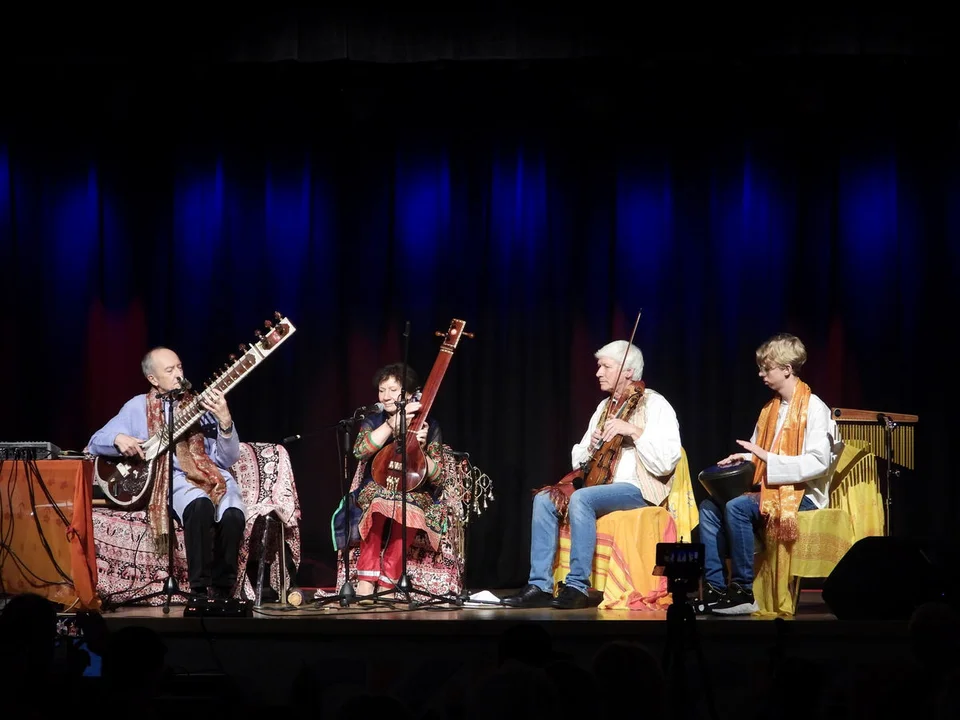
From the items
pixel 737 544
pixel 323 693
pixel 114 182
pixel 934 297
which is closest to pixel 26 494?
pixel 323 693

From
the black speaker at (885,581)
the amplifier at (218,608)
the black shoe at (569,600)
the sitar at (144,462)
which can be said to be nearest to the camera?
the black speaker at (885,581)

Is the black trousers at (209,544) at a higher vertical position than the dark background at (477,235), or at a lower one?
lower

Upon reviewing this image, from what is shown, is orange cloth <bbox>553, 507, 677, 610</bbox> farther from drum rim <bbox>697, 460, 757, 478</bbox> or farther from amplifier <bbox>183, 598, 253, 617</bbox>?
amplifier <bbox>183, 598, 253, 617</bbox>

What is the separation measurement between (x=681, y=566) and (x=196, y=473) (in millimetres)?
2725

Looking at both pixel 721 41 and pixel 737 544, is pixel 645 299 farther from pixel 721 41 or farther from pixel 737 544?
pixel 737 544

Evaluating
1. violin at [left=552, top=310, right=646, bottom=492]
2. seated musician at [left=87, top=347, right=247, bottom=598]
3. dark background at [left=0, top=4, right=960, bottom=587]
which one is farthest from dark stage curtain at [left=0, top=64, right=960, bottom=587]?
seated musician at [left=87, top=347, right=247, bottom=598]

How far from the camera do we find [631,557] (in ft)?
17.8

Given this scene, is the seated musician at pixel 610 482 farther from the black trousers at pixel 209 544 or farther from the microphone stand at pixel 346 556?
the black trousers at pixel 209 544

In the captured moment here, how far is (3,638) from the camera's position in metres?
2.67

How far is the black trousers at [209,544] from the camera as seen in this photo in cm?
539

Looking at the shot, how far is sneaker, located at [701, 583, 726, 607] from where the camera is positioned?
211 inches

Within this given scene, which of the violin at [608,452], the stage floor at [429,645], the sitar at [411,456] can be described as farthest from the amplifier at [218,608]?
the violin at [608,452]

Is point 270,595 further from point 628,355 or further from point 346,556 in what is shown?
point 628,355

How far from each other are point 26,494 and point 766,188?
4418 millimetres
